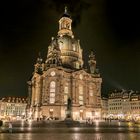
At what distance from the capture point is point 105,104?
152875 millimetres

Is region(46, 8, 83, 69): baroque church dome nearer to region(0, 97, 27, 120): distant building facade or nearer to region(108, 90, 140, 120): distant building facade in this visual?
region(108, 90, 140, 120): distant building facade

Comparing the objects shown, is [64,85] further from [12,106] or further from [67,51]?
[12,106]

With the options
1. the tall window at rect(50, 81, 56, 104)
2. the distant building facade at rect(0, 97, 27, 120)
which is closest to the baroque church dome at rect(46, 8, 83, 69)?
the tall window at rect(50, 81, 56, 104)

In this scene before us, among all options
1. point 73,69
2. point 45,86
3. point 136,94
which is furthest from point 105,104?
point 45,86

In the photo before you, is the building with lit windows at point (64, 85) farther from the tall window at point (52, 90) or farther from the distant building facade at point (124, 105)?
the distant building facade at point (124, 105)

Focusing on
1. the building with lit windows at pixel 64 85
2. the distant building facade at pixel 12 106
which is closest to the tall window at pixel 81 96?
the building with lit windows at pixel 64 85

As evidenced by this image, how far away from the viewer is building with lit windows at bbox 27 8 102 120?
93.6 meters

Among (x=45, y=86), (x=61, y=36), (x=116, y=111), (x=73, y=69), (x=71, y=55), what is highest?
(x=61, y=36)

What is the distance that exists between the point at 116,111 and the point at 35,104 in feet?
206

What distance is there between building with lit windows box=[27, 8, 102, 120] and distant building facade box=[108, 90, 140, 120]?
1510 inches

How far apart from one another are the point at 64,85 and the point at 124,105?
58722mm

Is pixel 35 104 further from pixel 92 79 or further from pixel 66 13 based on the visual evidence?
pixel 66 13

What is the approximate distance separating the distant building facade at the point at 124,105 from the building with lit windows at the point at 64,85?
3835cm

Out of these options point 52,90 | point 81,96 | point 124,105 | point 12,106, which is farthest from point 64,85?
point 12,106
